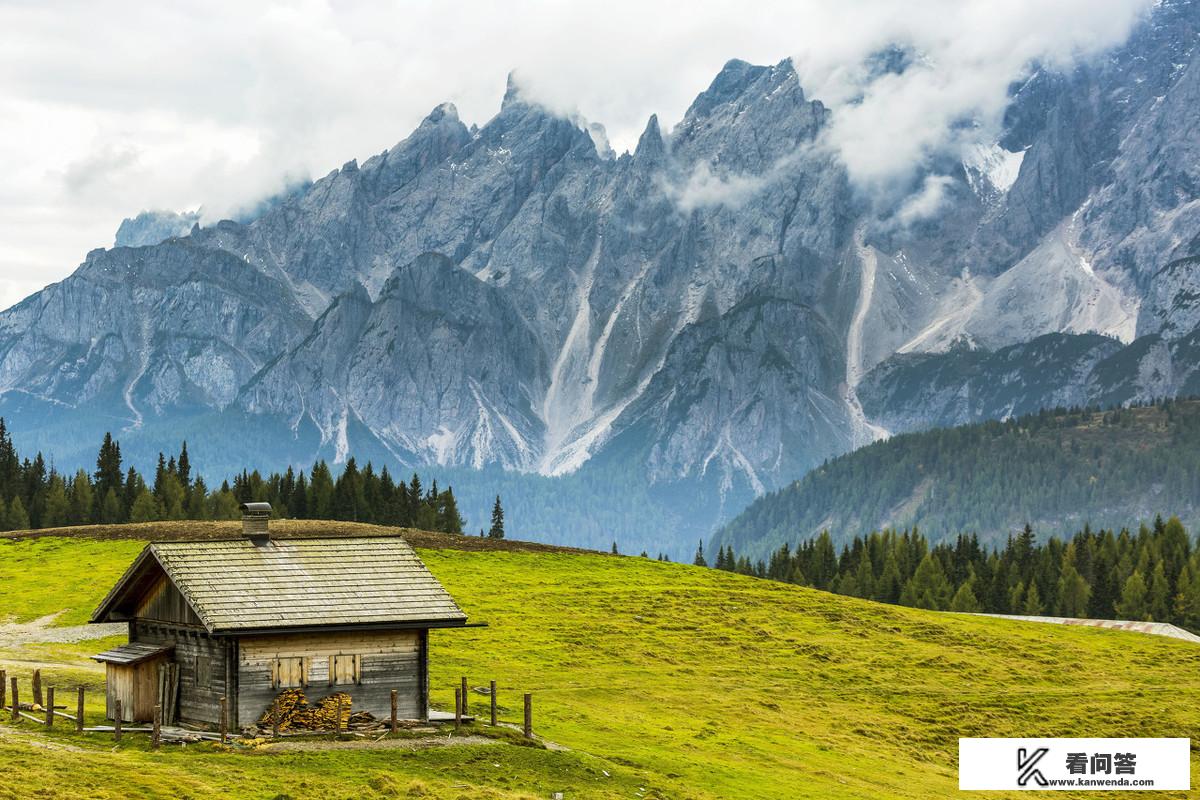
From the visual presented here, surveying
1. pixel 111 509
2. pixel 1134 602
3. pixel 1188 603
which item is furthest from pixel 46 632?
pixel 1188 603

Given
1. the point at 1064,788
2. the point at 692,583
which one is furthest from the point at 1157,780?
the point at 692,583

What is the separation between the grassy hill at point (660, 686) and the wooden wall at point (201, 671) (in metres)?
2.92

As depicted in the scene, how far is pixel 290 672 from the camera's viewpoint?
195 feet

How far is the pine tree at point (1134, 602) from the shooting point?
6786 inches

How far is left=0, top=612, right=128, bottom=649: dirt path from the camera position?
289ft

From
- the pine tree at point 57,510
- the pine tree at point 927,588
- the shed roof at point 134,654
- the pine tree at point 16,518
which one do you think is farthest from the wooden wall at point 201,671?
the pine tree at point 927,588

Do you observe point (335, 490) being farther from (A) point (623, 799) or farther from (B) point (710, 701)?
(A) point (623, 799)

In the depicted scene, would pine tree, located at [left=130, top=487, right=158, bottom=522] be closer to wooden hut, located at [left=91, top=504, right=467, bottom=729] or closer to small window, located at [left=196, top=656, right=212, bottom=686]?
wooden hut, located at [left=91, top=504, right=467, bottom=729]

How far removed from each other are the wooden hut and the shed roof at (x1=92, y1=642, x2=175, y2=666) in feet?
0.22

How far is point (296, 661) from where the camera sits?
59.7 m

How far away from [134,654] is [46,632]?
113ft

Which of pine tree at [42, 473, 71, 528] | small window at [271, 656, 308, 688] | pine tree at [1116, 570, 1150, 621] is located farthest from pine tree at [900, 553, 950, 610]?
small window at [271, 656, 308, 688]

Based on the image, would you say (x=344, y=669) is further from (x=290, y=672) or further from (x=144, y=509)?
(x=144, y=509)

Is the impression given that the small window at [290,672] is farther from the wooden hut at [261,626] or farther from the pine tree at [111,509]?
the pine tree at [111,509]
